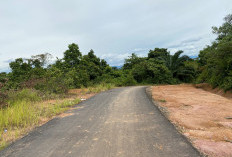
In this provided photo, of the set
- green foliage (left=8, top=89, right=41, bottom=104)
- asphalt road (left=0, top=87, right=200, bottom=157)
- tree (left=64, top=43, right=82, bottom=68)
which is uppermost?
tree (left=64, top=43, right=82, bottom=68)

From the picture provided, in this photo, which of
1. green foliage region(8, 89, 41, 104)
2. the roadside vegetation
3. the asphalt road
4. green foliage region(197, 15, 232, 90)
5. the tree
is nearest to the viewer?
the asphalt road

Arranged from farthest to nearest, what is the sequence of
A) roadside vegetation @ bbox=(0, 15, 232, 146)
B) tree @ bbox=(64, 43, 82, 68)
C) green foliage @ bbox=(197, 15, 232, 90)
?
tree @ bbox=(64, 43, 82, 68) < green foliage @ bbox=(197, 15, 232, 90) < roadside vegetation @ bbox=(0, 15, 232, 146)

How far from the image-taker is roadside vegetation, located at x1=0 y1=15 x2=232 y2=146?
6.38 metres

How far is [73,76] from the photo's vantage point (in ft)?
51.2

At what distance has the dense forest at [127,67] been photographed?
455 inches

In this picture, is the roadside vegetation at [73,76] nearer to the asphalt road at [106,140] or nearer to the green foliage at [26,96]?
the green foliage at [26,96]

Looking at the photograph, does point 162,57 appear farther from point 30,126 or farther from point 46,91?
point 30,126

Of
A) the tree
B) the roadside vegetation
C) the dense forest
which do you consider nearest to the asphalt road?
the roadside vegetation

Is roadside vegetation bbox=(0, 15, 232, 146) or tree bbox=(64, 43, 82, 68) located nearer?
roadside vegetation bbox=(0, 15, 232, 146)

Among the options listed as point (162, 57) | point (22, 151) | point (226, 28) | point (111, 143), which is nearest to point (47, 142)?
point (22, 151)

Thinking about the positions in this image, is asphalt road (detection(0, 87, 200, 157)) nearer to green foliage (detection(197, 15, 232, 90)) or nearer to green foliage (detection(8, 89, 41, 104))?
green foliage (detection(8, 89, 41, 104))

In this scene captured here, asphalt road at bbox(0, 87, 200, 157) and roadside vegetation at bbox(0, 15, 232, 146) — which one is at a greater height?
roadside vegetation at bbox(0, 15, 232, 146)

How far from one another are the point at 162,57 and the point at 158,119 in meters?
22.4

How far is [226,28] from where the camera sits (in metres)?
12.4
